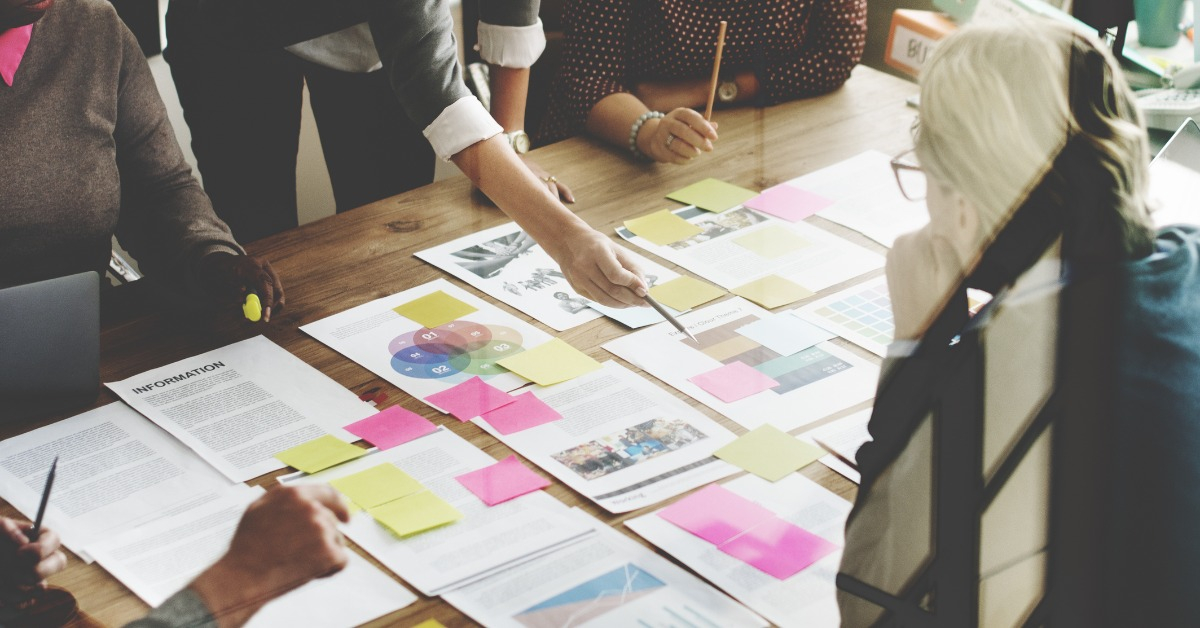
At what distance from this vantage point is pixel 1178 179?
921 millimetres

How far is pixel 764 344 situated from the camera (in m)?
1.09

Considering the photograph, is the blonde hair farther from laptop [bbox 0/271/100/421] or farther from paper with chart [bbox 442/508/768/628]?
laptop [bbox 0/271/100/421]

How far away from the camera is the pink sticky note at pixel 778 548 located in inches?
31.7

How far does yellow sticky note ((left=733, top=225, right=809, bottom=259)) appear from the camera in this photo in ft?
4.15

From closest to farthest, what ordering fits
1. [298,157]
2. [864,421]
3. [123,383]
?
[864,421], [123,383], [298,157]

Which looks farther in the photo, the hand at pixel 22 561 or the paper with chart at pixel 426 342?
the paper with chart at pixel 426 342

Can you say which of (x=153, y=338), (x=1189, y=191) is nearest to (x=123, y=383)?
(x=153, y=338)

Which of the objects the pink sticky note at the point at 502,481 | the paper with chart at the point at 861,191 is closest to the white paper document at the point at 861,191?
the paper with chart at the point at 861,191

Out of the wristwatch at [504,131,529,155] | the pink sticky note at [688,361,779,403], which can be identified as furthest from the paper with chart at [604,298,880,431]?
the wristwatch at [504,131,529,155]

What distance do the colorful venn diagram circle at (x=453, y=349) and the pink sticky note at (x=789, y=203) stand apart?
41 centimetres

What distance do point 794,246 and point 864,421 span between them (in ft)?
1.34

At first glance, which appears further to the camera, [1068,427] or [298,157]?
[298,157]

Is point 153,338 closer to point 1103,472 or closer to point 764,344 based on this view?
point 764,344

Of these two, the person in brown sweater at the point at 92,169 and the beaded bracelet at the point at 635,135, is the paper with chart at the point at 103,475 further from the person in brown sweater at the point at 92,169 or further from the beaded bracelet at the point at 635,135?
the beaded bracelet at the point at 635,135
